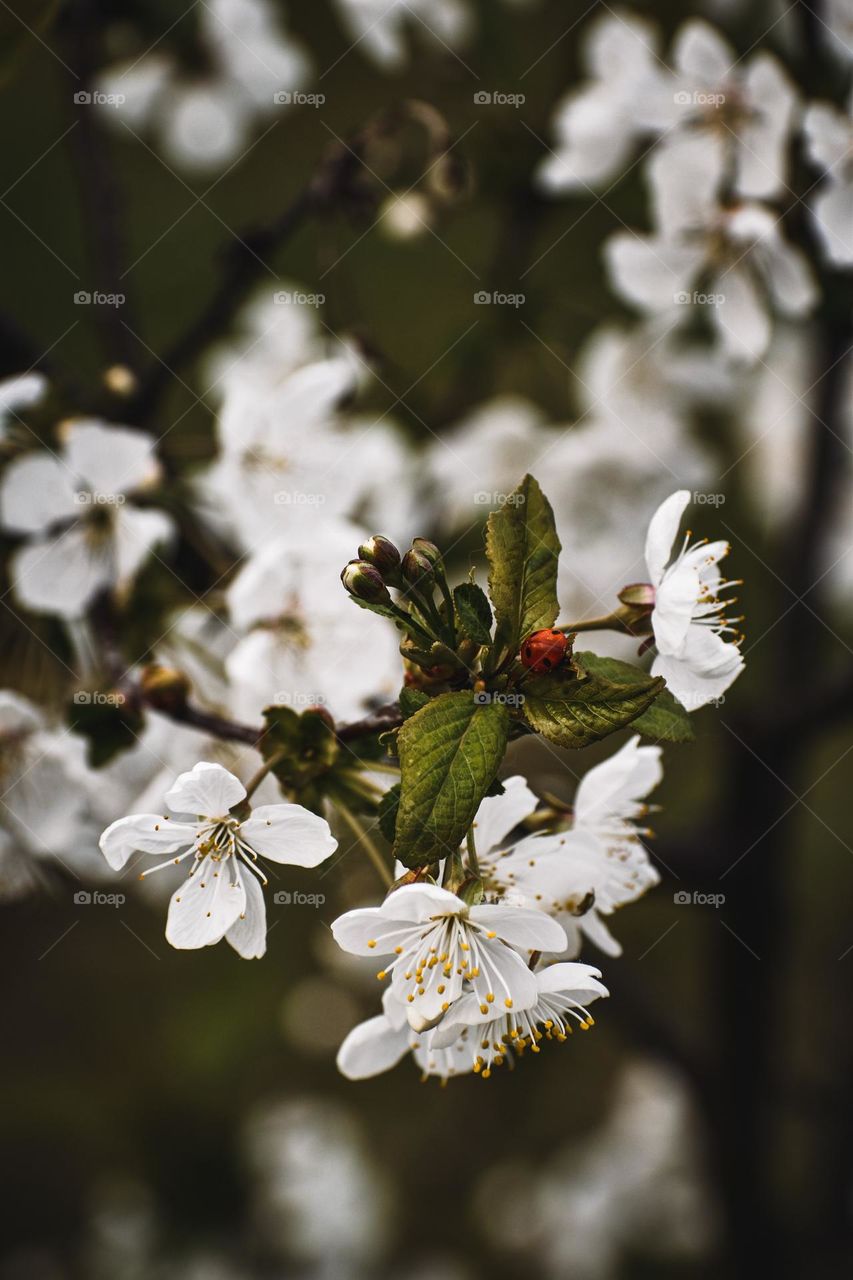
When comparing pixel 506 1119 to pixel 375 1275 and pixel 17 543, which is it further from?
pixel 17 543

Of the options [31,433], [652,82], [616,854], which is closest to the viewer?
[616,854]

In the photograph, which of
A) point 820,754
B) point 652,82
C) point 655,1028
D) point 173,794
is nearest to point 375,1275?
point 655,1028

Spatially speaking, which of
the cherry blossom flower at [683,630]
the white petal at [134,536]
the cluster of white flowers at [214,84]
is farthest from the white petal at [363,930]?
the cluster of white flowers at [214,84]

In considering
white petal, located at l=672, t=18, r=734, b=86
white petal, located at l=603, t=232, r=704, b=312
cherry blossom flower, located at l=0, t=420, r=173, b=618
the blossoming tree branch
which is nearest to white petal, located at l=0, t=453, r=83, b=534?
cherry blossom flower, located at l=0, t=420, r=173, b=618

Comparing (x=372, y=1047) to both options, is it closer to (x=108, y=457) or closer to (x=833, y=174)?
(x=108, y=457)

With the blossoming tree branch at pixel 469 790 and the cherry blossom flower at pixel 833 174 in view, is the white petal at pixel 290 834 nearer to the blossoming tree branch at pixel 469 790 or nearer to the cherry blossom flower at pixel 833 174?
the blossoming tree branch at pixel 469 790

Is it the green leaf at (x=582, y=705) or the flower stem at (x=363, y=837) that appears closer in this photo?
the green leaf at (x=582, y=705)

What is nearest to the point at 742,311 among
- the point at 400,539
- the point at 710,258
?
the point at 710,258
